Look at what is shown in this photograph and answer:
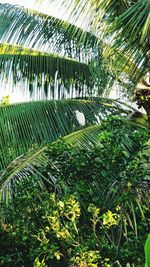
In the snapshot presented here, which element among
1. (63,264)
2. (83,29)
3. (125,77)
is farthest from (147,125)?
(63,264)

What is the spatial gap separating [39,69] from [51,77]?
180 mm

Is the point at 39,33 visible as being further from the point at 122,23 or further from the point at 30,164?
the point at 122,23

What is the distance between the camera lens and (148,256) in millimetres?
1972

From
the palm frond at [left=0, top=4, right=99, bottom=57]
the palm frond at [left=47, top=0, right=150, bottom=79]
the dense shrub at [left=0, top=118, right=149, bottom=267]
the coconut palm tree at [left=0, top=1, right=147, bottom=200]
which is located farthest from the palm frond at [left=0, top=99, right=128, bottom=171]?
the dense shrub at [left=0, top=118, right=149, bottom=267]

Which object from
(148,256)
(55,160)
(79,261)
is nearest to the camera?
(148,256)

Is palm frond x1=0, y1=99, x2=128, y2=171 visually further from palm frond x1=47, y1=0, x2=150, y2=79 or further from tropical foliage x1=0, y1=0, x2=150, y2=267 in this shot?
palm frond x1=47, y1=0, x2=150, y2=79

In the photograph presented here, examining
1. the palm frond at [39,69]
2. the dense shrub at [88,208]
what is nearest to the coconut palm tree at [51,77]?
the palm frond at [39,69]

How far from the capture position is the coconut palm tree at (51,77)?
21.1 feet

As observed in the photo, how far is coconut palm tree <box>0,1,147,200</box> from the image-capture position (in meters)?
6.42

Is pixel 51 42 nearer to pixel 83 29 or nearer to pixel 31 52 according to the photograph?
pixel 31 52

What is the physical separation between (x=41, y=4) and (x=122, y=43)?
69.9 inches

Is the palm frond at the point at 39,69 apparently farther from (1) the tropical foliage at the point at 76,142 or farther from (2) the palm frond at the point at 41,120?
(2) the palm frond at the point at 41,120

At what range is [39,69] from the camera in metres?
7.46

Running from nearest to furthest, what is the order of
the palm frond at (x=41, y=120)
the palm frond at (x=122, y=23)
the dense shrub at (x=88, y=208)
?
the dense shrub at (x=88, y=208)
the palm frond at (x=122, y=23)
the palm frond at (x=41, y=120)
